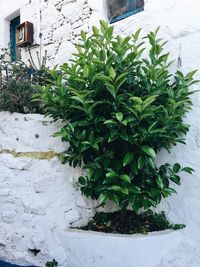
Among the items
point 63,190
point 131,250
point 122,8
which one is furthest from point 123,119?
point 122,8

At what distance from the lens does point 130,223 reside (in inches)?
115

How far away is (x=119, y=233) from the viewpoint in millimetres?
2777

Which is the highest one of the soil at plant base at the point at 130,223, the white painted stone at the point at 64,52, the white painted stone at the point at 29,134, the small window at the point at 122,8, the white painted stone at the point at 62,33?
the small window at the point at 122,8

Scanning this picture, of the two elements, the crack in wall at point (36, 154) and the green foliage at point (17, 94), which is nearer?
the crack in wall at point (36, 154)

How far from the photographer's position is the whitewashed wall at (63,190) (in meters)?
2.85

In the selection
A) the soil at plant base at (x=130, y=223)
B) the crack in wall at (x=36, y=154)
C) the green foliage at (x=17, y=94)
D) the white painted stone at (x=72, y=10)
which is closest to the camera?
the soil at plant base at (x=130, y=223)

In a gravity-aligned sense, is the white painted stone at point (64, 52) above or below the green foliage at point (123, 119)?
above

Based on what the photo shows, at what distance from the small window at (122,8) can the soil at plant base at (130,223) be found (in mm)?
2431

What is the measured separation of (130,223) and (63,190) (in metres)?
0.81

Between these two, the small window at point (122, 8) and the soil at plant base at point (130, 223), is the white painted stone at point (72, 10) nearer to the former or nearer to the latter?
the small window at point (122, 8)

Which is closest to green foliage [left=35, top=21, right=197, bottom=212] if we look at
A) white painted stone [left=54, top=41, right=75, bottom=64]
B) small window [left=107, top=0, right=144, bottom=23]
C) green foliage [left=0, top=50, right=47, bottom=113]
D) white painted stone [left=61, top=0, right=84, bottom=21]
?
green foliage [left=0, top=50, right=47, bottom=113]

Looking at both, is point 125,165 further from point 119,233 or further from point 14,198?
point 14,198

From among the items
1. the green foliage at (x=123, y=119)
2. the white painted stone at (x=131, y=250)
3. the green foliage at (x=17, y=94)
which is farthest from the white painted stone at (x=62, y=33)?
the white painted stone at (x=131, y=250)

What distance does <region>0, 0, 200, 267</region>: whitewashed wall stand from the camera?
2.85 m
